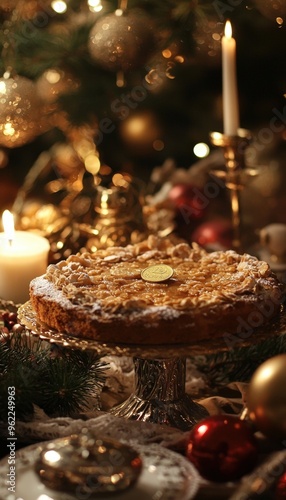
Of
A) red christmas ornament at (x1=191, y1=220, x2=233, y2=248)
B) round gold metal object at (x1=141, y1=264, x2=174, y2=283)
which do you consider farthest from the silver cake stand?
red christmas ornament at (x1=191, y1=220, x2=233, y2=248)

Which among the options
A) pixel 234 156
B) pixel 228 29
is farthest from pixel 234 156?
pixel 228 29

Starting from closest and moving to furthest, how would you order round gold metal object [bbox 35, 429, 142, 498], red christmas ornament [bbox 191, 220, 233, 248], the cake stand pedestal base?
round gold metal object [bbox 35, 429, 142, 498], the cake stand pedestal base, red christmas ornament [bbox 191, 220, 233, 248]

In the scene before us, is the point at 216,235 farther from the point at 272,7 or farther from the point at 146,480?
the point at 146,480

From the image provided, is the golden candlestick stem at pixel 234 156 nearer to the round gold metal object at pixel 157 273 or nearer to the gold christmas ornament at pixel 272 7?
the gold christmas ornament at pixel 272 7

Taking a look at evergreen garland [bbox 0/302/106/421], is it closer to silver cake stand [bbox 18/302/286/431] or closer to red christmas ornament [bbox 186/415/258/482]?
silver cake stand [bbox 18/302/286/431]

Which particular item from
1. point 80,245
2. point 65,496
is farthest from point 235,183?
point 65,496

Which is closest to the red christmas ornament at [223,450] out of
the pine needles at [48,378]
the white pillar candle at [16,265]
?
the pine needles at [48,378]
